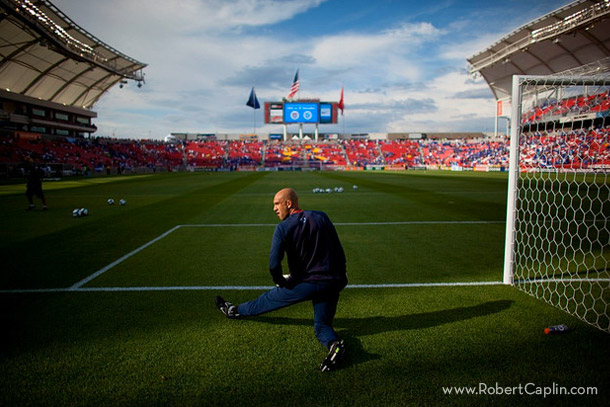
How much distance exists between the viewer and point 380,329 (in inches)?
143

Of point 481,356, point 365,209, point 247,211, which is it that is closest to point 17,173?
point 247,211

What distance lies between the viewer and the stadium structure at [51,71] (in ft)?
107

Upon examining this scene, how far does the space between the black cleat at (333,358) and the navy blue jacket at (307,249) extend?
1.93 ft

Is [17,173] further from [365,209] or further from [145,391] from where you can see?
[145,391]

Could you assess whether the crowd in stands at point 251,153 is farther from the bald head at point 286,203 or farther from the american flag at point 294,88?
the bald head at point 286,203

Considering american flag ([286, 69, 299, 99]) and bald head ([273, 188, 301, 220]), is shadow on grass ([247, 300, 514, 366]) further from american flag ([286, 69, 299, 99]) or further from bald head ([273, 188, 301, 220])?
american flag ([286, 69, 299, 99])

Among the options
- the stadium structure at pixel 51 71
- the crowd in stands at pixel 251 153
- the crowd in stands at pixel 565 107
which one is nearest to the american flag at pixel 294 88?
the crowd in stands at pixel 251 153

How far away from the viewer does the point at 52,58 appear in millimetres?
43562

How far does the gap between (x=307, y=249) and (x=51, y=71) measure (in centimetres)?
5901

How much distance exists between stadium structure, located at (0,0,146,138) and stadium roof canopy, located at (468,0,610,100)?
156 feet

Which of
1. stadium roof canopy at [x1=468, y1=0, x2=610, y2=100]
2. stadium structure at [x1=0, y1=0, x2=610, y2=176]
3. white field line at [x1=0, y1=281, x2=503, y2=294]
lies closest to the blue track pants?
white field line at [x1=0, y1=281, x2=503, y2=294]

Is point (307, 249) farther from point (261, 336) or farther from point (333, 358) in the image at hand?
point (261, 336)

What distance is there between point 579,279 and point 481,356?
3.19 meters

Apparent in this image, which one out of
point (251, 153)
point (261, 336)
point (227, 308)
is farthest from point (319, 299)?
point (251, 153)
